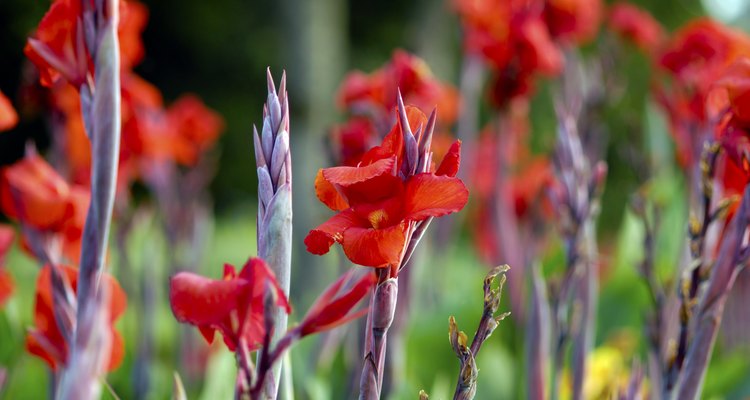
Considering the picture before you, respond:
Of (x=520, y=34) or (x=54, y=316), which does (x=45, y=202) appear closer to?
(x=54, y=316)

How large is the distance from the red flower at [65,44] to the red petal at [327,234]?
7.7 inches

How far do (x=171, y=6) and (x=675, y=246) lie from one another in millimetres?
7951

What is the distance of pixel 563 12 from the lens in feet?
4.66

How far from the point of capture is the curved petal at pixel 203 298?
446mm

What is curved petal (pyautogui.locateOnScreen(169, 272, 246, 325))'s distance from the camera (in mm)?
446

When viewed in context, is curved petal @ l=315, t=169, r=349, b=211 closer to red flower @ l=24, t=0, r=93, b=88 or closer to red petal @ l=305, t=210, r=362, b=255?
red petal @ l=305, t=210, r=362, b=255

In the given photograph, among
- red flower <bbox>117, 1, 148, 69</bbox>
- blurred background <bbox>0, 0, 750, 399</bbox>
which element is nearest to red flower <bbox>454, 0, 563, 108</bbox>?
blurred background <bbox>0, 0, 750, 399</bbox>

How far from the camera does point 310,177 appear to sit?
4.11 metres

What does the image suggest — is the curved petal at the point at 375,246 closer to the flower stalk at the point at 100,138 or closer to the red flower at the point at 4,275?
the flower stalk at the point at 100,138

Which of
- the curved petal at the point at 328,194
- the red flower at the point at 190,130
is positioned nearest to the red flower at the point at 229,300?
the curved petal at the point at 328,194

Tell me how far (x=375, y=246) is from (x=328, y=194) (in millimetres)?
80

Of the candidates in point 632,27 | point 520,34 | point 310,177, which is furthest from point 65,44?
point 310,177

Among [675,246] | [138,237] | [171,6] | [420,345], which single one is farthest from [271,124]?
[171,6]

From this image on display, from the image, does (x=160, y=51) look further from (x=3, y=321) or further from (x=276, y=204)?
(x=276, y=204)
